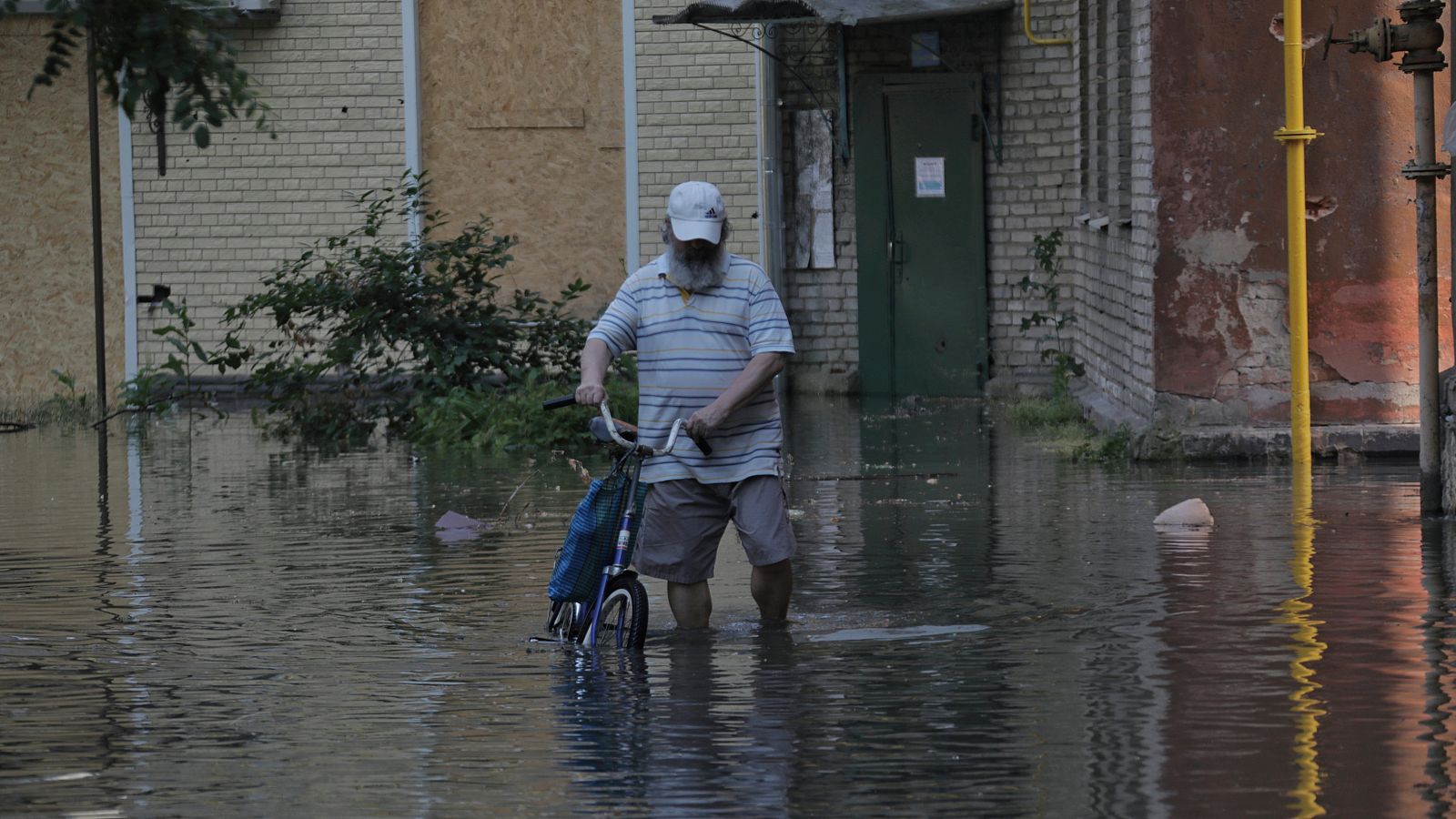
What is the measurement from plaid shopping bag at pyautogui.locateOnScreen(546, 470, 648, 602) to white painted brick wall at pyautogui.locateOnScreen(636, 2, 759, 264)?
448 inches

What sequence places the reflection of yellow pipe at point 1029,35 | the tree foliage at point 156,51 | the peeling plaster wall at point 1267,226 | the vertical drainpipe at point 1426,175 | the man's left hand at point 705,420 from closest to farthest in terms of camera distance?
the tree foliage at point 156,51 → the man's left hand at point 705,420 → the vertical drainpipe at point 1426,175 → the peeling plaster wall at point 1267,226 → the reflection of yellow pipe at point 1029,35

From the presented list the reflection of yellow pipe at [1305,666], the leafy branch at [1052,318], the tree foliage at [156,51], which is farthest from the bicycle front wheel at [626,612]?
the leafy branch at [1052,318]

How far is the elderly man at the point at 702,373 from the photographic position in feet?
25.0

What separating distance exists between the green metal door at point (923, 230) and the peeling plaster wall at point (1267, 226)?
5.44 metres

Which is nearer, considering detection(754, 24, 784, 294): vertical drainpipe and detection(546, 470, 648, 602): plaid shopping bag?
detection(546, 470, 648, 602): plaid shopping bag

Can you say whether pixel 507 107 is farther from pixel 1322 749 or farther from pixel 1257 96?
pixel 1322 749

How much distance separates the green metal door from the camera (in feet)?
61.3

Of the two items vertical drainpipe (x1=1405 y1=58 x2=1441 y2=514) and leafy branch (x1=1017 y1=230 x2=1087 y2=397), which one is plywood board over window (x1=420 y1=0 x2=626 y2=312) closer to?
leafy branch (x1=1017 y1=230 x2=1087 y2=397)

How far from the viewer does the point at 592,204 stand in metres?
19.4

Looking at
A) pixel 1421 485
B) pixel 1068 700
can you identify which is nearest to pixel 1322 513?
pixel 1421 485

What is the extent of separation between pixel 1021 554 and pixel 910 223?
9.17 meters

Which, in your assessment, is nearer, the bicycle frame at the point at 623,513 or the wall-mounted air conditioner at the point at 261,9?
the bicycle frame at the point at 623,513

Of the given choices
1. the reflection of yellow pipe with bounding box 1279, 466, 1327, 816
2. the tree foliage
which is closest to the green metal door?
the reflection of yellow pipe with bounding box 1279, 466, 1327, 816

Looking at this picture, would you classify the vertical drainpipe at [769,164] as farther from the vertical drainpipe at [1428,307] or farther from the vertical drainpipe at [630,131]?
the vertical drainpipe at [1428,307]
